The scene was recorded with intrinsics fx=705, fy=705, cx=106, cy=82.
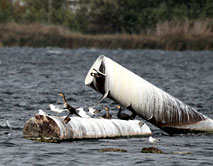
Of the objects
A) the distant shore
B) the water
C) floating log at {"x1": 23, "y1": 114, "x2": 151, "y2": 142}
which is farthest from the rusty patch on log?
the distant shore

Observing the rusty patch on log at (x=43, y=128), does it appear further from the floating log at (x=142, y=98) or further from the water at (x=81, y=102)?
the floating log at (x=142, y=98)

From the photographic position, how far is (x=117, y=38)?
8769 centimetres

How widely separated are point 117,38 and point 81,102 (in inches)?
2303

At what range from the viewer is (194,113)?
66.8 ft

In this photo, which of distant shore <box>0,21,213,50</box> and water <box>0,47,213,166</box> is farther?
distant shore <box>0,21,213,50</box>

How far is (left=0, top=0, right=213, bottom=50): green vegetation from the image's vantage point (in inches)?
3248

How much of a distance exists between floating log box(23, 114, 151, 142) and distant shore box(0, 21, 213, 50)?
61.8m

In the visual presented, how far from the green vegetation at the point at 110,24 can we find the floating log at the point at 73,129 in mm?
61913

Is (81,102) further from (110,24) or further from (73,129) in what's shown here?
(110,24)

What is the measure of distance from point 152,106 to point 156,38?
64237mm

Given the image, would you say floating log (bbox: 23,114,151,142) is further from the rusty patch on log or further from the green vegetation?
the green vegetation

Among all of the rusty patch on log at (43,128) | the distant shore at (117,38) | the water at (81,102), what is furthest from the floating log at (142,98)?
the distant shore at (117,38)

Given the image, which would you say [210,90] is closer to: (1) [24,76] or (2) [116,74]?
(1) [24,76]

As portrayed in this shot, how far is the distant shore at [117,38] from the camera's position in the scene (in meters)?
80.6
